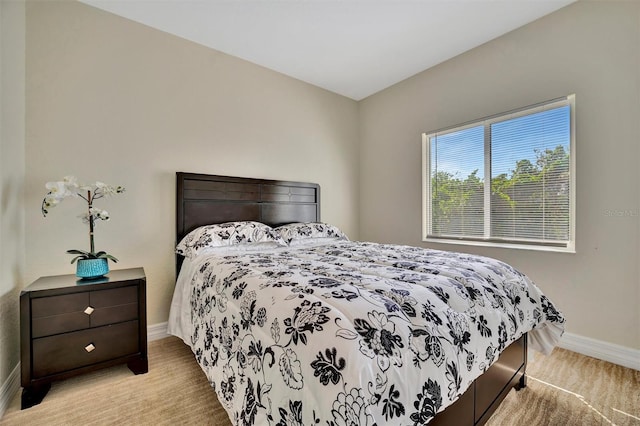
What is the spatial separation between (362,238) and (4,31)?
369cm

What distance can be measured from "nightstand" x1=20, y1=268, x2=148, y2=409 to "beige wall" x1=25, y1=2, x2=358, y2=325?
46cm

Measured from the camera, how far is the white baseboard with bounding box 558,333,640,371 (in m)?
1.96

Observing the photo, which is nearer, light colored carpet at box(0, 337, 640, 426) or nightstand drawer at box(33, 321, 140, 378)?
light colored carpet at box(0, 337, 640, 426)

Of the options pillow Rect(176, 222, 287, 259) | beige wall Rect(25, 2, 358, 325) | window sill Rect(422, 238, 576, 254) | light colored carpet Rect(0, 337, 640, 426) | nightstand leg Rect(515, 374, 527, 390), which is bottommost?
light colored carpet Rect(0, 337, 640, 426)

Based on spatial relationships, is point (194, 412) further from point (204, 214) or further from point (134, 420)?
point (204, 214)

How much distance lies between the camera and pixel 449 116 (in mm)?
3047

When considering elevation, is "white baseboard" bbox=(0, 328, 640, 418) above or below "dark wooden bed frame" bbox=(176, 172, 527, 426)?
below

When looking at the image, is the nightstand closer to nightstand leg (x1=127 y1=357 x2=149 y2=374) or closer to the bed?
nightstand leg (x1=127 y1=357 x2=149 y2=374)

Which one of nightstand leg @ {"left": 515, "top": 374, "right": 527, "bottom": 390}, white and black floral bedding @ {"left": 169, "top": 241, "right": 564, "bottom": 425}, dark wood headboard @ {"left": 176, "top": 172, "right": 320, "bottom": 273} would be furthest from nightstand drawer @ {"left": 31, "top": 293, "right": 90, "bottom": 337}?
nightstand leg @ {"left": 515, "top": 374, "right": 527, "bottom": 390}

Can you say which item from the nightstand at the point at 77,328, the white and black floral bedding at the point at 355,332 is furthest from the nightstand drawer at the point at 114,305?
the white and black floral bedding at the point at 355,332

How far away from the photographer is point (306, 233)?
2863 millimetres

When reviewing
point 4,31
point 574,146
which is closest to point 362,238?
point 574,146

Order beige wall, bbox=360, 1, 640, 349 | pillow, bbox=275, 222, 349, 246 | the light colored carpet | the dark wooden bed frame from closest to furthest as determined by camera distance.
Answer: the dark wooden bed frame
the light colored carpet
beige wall, bbox=360, 1, 640, 349
pillow, bbox=275, 222, 349, 246

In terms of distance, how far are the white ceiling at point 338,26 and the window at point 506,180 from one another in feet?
2.66
